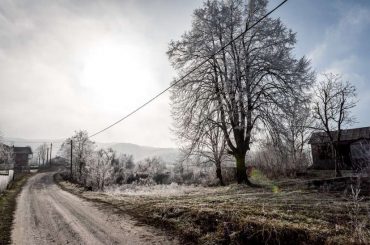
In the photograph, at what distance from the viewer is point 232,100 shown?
20.0 metres

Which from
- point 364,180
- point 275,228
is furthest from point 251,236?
point 364,180

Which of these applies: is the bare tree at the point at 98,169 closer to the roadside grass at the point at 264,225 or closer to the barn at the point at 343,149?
the barn at the point at 343,149

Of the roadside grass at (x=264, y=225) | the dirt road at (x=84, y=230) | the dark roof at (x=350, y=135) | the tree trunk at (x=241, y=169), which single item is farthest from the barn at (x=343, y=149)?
the dirt road at (x=84, y=230)

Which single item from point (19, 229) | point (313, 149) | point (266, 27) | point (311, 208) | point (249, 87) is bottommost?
point (19, 229)

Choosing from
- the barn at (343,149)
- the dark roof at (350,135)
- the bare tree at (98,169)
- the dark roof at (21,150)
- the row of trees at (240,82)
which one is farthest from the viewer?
the dark roof at (21,150)

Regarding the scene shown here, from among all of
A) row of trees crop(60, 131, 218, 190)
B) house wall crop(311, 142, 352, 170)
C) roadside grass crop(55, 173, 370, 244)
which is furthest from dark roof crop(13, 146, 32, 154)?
roadside grass crop(55, 173, 370, 244)

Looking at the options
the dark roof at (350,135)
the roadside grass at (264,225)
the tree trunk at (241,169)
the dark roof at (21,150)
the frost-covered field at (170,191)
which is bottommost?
the frost-covered field at (170,191)

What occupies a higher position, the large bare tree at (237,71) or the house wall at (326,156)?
the large bare tree at (237,71)

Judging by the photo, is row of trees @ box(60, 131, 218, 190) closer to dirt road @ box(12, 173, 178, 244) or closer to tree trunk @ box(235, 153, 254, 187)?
tree trunk @ box(235, 153, 254, 187)

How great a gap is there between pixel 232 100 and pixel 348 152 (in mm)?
29589

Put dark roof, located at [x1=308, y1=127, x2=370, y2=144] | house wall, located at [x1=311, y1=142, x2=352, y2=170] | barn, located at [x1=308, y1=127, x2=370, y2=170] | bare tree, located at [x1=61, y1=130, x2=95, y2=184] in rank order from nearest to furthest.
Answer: barn, located at [x1=308, y1=127, x2=370, y2=170]
dark roof, located at [x1=308, y1=127, x2=370, y2=144]
house wall, located at [x1=311, y1=142, x2=352, y2=170]
bare tree, located at [x1=61, y1=130, x2=95, y2=184]

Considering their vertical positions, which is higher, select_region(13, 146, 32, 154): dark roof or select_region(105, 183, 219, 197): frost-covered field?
select_region(13, 146, 32, 154): dark roof

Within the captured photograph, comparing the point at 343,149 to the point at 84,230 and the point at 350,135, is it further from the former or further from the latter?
the point at 84,230

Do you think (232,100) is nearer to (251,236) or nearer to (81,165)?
(251,236)
